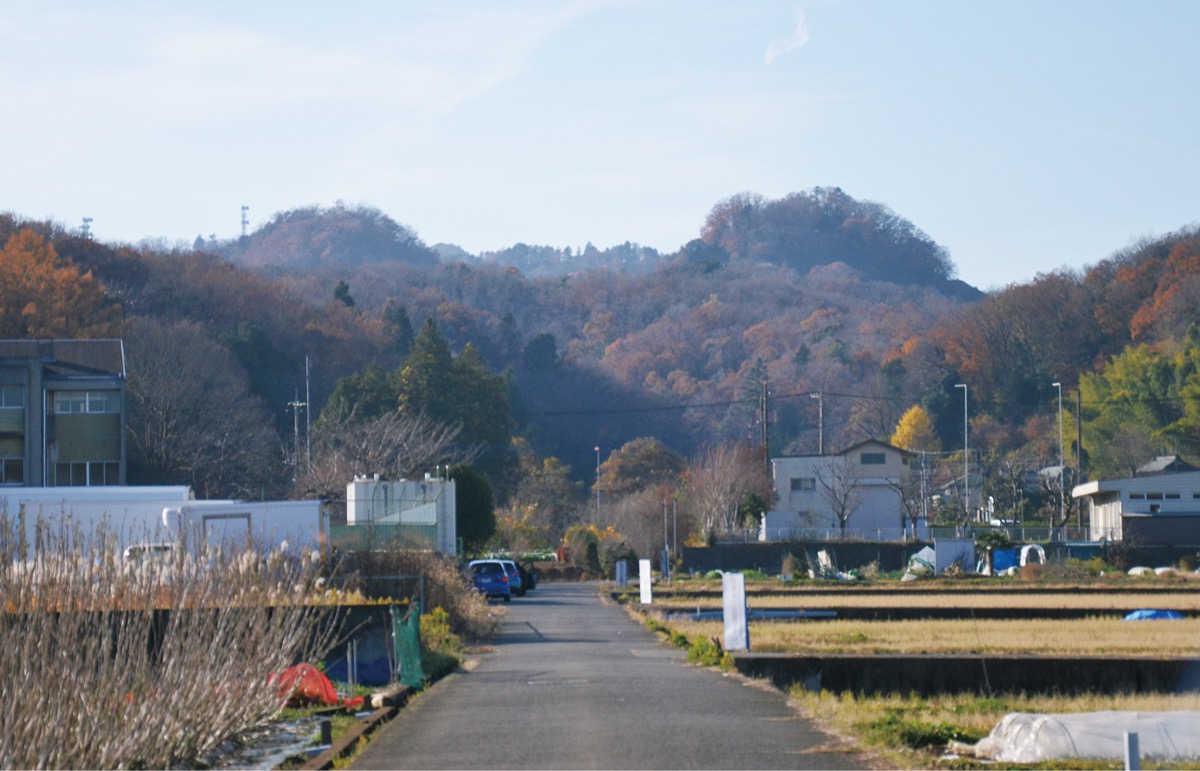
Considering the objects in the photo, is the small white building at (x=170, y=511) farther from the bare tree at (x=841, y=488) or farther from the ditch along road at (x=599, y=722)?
the bare tree at (x=841, y=488)

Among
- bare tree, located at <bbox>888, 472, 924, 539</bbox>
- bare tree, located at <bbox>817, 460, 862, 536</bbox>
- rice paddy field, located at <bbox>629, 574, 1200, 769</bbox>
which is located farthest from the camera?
bare tree, located at <bbox>888, 472, 924, 539</bbox>

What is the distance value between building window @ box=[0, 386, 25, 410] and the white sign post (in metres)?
40.4

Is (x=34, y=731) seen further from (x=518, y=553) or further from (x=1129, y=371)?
(x=1129, y=371)

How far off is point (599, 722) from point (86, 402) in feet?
149

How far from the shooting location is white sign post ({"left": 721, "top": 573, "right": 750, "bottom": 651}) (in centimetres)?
1920

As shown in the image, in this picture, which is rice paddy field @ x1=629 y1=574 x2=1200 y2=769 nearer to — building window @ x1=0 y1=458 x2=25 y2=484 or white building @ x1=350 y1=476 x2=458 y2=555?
white building @ x1=350 y1=476 x2=458 y2=555

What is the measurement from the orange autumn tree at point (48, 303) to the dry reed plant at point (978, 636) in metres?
48.3

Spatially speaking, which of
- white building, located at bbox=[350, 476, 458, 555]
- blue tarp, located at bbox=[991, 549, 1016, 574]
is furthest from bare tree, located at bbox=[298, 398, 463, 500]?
blue tarp, located at bbox=[991, 549, 1016, 574]

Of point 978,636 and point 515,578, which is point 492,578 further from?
point 978,636

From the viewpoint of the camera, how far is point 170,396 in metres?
66.6

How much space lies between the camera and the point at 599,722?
45.2ft

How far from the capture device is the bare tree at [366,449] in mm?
59219

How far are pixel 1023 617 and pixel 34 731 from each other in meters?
25.2

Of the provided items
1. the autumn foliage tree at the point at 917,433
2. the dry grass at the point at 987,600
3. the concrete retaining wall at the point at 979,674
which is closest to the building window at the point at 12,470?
the dry grass at the point at 987,600
